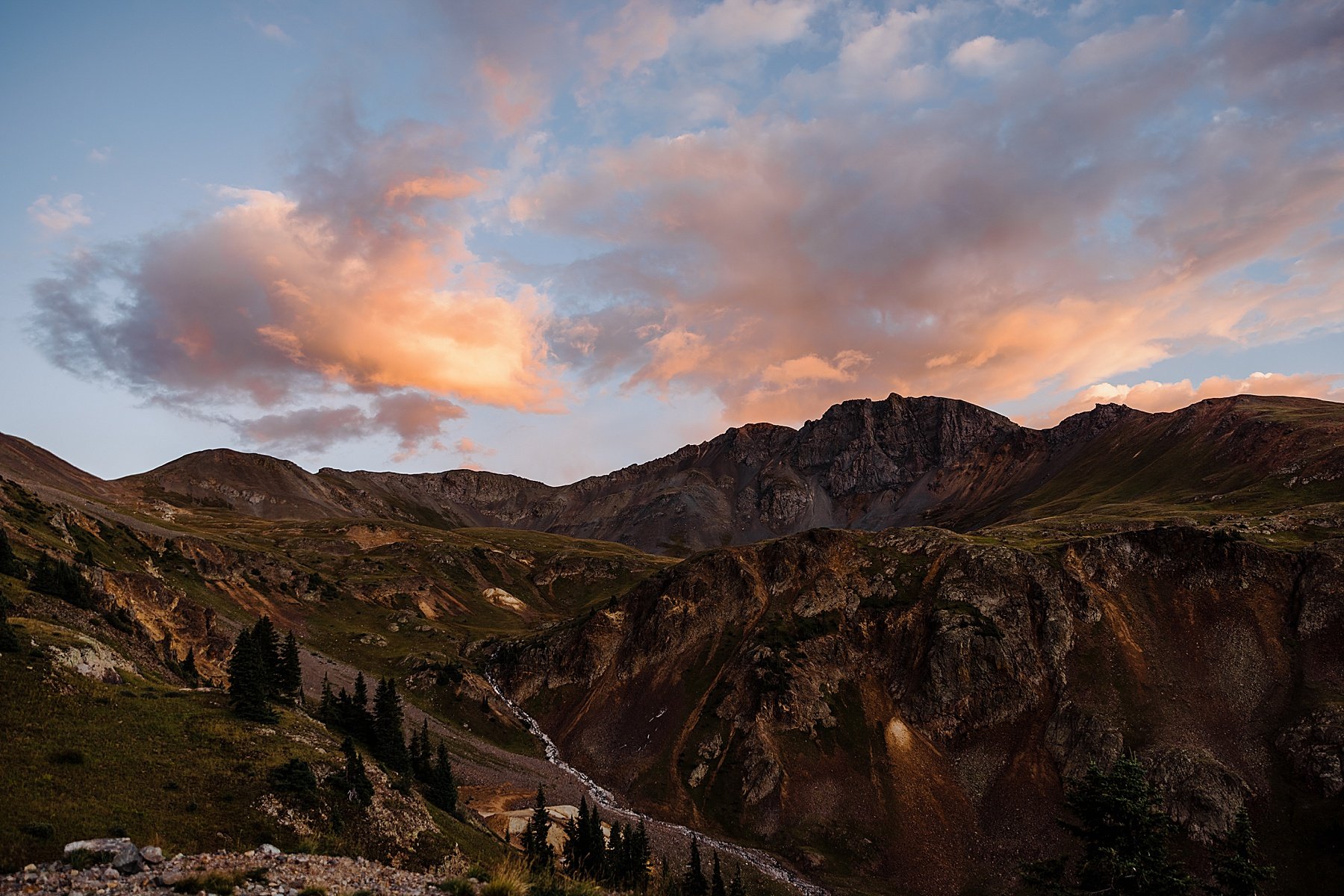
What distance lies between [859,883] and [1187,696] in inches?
2342

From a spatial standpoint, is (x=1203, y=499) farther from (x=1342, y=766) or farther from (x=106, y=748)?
(x=106, y=748)

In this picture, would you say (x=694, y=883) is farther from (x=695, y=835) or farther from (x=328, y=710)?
(x=328, y=710)

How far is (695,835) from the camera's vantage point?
9650 centimetres

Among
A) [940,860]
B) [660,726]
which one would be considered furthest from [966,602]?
[660,726]

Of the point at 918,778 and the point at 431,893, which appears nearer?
the point at 431,893

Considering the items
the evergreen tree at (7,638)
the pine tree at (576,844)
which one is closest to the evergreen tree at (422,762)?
the pine tree at (576,844)

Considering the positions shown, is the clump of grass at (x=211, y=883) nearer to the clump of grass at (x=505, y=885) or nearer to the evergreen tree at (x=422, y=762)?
the clump of grass at (x=505, y=885)

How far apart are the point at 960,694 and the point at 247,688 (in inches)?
4226

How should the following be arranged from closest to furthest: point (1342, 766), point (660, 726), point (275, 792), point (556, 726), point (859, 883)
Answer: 1. point (275, 792)
2. point (1342, 766)
3. point (859, 883)
4. point (660, 726)
5. point (556, 726)

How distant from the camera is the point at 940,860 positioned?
88.6 m

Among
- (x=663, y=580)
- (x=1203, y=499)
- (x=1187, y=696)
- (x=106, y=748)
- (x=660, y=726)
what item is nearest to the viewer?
(x=106, y=748)

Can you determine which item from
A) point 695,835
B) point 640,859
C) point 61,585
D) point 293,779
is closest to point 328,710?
point 61,585

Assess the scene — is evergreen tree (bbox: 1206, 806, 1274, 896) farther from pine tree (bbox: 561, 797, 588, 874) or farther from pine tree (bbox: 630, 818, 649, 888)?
pine tree (bbox: 561, 797, 588, 874)

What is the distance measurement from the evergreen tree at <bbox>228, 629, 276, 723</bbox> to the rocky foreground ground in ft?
110
